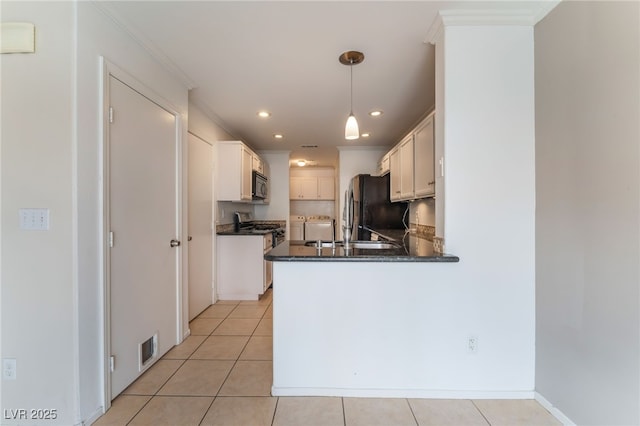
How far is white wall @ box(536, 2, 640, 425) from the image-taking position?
121 cm

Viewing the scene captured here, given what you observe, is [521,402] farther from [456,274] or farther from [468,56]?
[468,56]

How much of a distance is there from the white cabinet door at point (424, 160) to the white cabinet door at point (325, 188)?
4.37 metres

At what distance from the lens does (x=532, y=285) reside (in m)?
1.74

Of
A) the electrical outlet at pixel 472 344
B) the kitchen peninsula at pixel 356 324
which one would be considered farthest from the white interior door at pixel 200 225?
the electrical outlet at pixel 472 344

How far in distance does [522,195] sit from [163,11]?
239cm

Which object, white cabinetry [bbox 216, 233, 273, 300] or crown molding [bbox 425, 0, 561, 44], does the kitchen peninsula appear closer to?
crown molding [bbox 425, 0, 561, 44]

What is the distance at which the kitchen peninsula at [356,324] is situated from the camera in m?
1.74

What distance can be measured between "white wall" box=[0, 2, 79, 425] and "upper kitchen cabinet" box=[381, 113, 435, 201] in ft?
8.10

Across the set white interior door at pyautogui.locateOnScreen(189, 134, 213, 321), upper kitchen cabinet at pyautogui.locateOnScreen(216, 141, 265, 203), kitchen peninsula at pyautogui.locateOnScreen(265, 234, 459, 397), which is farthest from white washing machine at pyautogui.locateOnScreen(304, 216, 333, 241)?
kitchen peninsula at pyautogui.locateOnScreen(265, 234, 459, 397)

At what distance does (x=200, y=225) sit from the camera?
3316 mm

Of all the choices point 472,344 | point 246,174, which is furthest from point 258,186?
point 472,344

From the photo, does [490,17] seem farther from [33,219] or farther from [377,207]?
[377,207]

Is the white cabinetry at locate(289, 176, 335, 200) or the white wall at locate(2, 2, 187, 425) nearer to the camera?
the white wall at locate(2, 2, 187, 425)

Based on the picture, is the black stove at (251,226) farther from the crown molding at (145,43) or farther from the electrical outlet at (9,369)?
the electrical outlet at (9,369)
